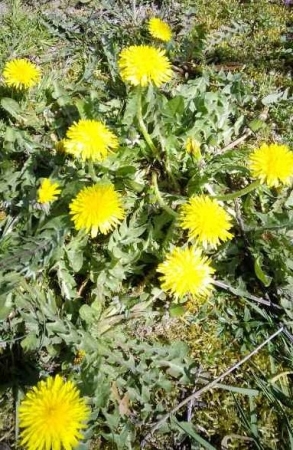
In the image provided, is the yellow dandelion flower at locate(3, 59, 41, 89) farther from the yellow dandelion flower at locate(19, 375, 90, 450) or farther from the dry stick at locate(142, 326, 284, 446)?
the dry stick at locate(142, 326, 284, 446)

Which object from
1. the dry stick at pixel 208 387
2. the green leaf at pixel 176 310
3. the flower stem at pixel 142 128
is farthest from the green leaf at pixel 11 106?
the dry stick at pixel 208 387

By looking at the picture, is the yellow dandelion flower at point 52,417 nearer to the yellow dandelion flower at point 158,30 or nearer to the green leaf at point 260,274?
the green leaf at point 260,274

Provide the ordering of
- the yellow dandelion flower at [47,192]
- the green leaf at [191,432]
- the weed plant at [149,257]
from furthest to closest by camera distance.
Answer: the yellow dandelion flower at [47,192] < the weed plant at [149,257] < the green leaf at [191,432]

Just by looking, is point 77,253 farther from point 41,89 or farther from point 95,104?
point 41,89

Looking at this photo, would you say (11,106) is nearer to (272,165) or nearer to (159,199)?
(159,199)

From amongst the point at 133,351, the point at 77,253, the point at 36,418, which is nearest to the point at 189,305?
the point at 133,351

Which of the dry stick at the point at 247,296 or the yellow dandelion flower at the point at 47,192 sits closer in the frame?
the yellow dandelion flower at the point at 47,192

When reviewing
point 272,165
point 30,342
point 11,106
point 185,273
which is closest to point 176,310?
point 185,273
